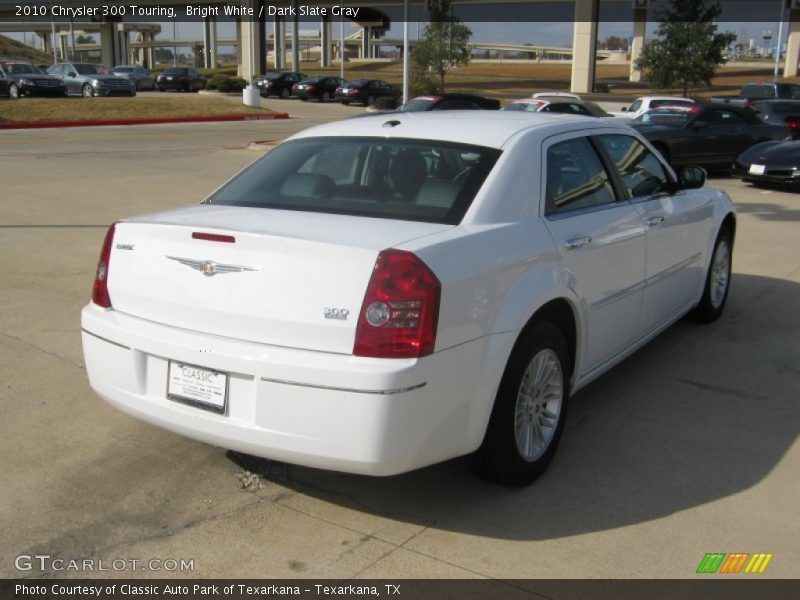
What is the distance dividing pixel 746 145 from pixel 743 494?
1509cm

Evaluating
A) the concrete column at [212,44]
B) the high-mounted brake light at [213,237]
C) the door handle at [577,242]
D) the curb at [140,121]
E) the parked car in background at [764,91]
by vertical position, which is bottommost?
the curb at [140,121]

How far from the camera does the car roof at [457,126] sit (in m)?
4.35

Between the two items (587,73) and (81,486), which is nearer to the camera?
(81,486)

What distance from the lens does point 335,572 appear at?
328 cm

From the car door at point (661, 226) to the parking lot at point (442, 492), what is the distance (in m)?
0.46

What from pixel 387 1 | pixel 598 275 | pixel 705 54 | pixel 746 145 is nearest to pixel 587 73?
pixel 705 54

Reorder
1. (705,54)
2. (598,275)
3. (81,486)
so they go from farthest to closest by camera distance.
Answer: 1. (705,54)
2. (598,275)
3. (81,486)

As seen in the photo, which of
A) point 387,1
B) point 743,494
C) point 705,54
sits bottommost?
point 743,494

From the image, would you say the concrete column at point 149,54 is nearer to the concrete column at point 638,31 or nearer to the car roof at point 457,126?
the concrete column at point 638,31

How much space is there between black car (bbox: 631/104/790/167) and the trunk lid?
46.0ft

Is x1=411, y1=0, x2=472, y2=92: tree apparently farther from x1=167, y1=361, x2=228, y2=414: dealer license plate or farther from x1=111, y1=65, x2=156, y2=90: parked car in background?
x1=167, y1=361, x2=228, y2=414: dealer license plate

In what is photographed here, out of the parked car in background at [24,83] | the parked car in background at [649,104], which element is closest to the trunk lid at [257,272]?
the parked car in background at [649,104]

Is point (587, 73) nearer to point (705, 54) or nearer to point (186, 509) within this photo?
point (705, 54)
